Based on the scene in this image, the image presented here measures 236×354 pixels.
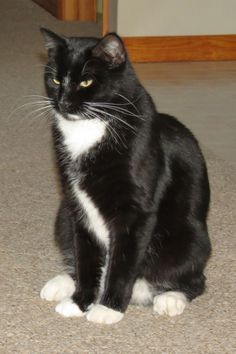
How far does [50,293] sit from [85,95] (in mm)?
513

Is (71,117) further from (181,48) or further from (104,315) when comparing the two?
(181,48)

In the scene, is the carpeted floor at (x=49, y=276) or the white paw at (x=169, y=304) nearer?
the carpeted floor at (x=49, y=276)

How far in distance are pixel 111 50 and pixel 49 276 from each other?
0.65 metres

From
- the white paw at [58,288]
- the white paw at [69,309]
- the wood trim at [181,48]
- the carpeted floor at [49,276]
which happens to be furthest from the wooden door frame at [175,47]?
the white paw at [69,309]

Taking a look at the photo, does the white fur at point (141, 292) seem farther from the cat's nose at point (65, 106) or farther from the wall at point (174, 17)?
the wall at point (174, 17)

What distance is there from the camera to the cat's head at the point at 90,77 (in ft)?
5.11

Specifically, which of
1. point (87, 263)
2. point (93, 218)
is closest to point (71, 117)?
point (93, 218)

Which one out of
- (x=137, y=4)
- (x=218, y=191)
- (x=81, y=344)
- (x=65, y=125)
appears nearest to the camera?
(x=81, y=344)

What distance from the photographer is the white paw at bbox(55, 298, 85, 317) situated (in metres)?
1.68

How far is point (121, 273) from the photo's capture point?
163 centimetres

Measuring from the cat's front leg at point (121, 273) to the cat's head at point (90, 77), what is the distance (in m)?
0.28

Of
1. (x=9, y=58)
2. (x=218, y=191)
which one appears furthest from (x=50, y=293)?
(x=9, y=58)

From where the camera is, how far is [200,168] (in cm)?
177

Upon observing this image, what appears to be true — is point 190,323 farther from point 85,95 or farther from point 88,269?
point 85,95
